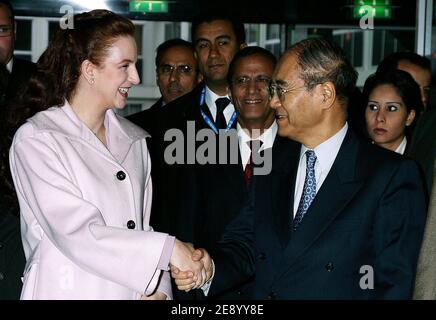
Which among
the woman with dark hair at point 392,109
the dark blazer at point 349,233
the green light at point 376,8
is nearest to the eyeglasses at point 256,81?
the woman with dark hair at point 392,109

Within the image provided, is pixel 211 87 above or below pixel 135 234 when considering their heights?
above

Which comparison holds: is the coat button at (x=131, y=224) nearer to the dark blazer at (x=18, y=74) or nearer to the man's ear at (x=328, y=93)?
the man's ear at (x=328, y=93)

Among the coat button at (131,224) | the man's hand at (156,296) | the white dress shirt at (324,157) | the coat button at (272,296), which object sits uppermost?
the white dress shirt at (324,157)

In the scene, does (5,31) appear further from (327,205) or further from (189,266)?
(327,205)

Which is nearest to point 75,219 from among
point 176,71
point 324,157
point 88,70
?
point 88,70

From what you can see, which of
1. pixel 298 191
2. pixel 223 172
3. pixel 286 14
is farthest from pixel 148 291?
pixel 286 14

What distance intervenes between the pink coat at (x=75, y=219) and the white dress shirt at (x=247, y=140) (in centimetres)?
142

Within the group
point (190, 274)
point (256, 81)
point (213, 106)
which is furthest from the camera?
point (213, 106)

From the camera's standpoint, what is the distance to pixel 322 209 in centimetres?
324

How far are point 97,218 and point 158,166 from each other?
5.82ft

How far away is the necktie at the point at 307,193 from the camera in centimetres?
334

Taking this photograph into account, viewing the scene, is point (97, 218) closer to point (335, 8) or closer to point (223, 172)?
point (223, 172)

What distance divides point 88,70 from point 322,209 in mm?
1039
